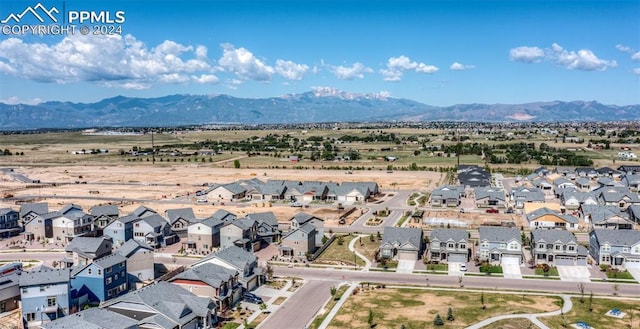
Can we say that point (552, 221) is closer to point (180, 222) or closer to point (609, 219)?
point (609, 219)

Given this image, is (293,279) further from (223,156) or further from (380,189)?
(223,156)

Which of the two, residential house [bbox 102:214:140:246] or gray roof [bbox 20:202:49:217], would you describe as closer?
residential house [bbox 102:214:140:246]

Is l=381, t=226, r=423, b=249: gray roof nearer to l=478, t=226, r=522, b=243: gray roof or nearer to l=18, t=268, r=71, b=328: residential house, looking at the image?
l=478, t=226, r=522, b=243: gray roof

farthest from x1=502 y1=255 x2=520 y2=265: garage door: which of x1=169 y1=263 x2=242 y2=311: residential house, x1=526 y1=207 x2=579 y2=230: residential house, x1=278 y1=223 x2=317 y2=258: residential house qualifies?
x1=169 y1=263 x2=242 y2=311: residential house

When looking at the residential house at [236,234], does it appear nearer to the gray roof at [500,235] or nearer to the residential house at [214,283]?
the residential house at [214,283]

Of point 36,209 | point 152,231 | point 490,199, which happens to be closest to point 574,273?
point 490,199

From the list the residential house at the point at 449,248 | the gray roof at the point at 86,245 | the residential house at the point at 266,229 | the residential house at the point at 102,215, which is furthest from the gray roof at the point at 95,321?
the residential house at the point at 102,215
